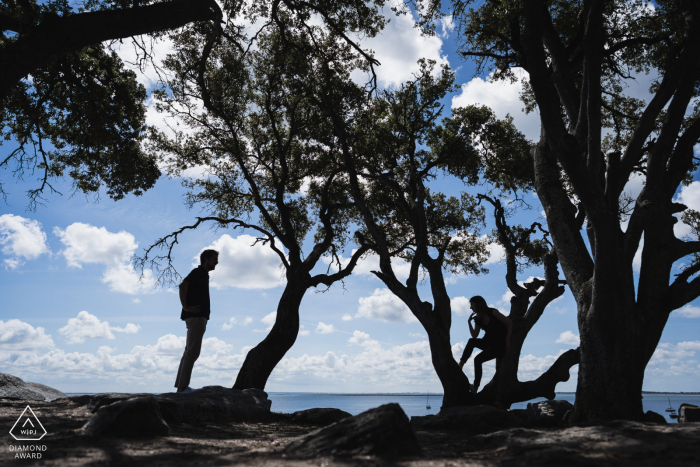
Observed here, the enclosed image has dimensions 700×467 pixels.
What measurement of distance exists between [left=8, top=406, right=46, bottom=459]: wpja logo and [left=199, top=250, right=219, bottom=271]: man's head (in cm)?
363

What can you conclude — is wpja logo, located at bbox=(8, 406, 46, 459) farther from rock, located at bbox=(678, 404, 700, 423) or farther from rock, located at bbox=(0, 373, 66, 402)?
rock, located at bbox=(678, 404, 700, 423)

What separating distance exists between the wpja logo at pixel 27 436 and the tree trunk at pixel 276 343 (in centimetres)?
703

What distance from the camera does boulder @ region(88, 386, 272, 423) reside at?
647 cm

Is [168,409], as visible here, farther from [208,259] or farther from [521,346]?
[521,346]

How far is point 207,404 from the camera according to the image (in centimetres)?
702

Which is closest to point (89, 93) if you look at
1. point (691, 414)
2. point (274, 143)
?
point (274, 143)

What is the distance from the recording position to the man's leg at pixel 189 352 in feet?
25.6

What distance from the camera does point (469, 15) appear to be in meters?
11.7

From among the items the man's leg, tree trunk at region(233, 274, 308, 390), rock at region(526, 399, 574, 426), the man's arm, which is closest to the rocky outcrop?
the man's leg

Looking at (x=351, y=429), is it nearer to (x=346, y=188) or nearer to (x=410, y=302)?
(x=410, y=302)

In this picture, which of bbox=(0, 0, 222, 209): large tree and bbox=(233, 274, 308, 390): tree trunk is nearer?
bbox=(0, 0, 222, 209): large tree

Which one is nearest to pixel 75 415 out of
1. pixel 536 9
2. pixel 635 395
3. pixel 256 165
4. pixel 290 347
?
pixel 290 347

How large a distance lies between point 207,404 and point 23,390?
637 centimetres

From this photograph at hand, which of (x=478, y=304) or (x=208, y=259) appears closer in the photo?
(x=208, y=259)
